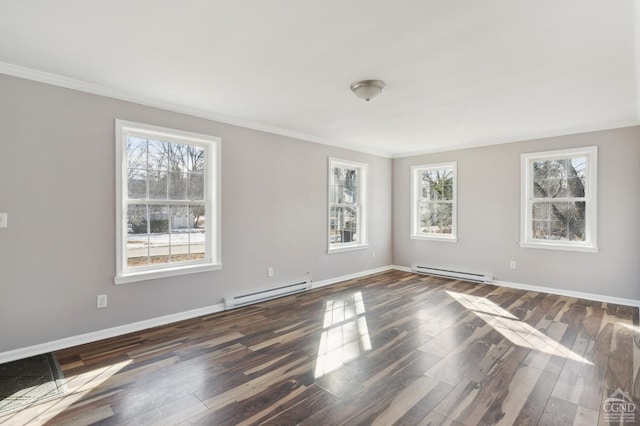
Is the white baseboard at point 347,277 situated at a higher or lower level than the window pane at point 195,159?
lower

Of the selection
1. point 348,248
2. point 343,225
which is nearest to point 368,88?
point 343,225

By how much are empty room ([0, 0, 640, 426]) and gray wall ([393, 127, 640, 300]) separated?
3 cm

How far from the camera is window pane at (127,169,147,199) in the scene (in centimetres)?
349

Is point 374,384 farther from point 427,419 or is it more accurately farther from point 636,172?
point 636,172

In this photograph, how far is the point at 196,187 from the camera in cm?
404

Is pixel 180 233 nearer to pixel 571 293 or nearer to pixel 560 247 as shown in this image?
pixel 560 247

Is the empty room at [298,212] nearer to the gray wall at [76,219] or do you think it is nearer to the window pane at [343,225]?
the gray wall at [76,219]

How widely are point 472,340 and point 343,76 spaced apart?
9.19 feet

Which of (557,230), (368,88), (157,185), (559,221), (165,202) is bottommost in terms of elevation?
(557,230)

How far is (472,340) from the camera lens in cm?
319

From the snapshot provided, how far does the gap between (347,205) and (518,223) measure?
279 cm

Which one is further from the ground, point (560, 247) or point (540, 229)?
point (540, 229)

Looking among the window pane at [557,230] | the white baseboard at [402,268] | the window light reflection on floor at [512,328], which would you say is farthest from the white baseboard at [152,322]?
the white baseboard at [402,268]

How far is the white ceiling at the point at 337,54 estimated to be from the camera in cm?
199
